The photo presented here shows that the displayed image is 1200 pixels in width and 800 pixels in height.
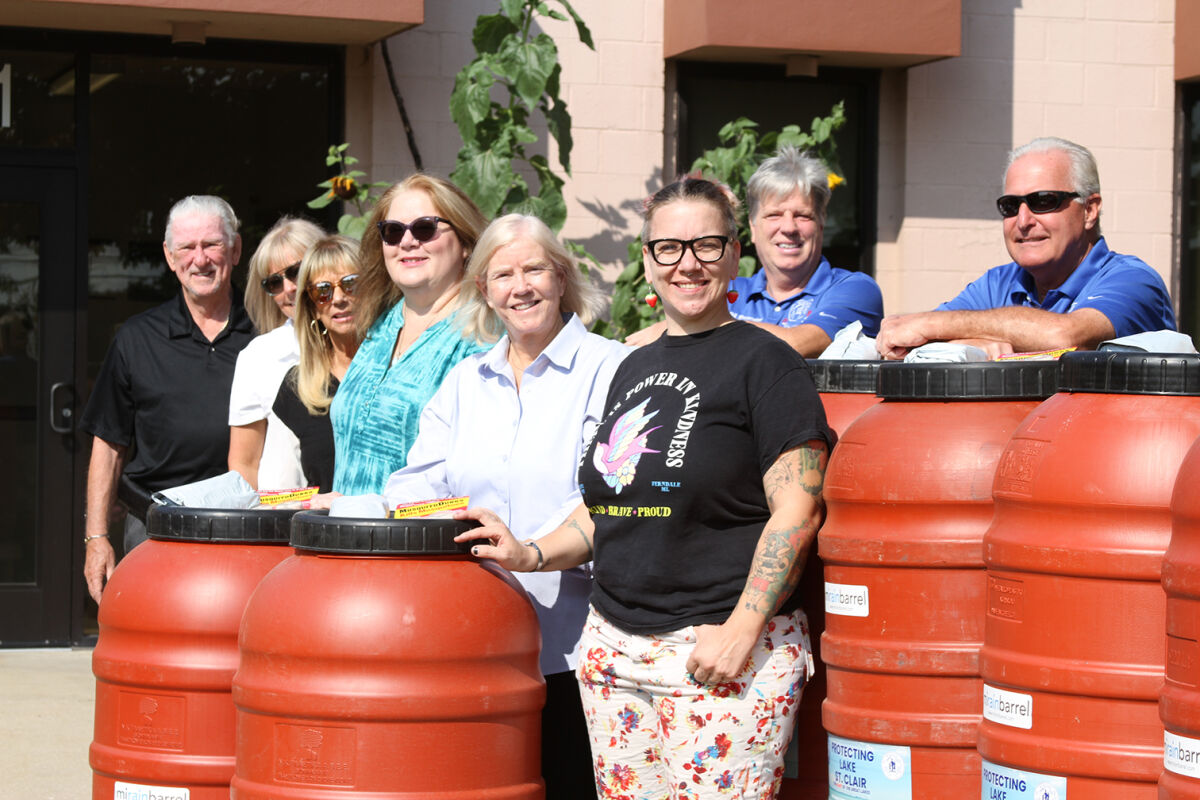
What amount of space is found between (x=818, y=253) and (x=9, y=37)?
4802 millimetres

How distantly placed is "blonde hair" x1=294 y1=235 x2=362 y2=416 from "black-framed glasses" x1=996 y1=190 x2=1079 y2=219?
1858 millimetres

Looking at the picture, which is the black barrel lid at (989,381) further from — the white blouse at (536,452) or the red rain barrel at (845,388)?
the white blouse at (536,452)

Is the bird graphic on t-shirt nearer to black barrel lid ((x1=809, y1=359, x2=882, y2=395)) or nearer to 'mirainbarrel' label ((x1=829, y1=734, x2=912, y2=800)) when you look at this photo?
black barrel lid ((x1=809, y1=359, x2=882, y2=395))

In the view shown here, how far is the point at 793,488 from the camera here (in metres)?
2.89

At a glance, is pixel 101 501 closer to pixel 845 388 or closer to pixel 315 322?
pixel 315 322

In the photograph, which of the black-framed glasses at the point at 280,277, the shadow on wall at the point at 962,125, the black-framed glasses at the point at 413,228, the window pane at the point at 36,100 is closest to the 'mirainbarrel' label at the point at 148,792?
the black-framed glasses at the point at 413,228

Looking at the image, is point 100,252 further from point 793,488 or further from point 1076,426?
point 1076,426

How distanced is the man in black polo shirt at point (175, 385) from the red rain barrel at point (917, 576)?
119 inches

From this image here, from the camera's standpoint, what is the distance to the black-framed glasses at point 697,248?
3.06 meters

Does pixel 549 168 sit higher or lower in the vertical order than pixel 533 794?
higher

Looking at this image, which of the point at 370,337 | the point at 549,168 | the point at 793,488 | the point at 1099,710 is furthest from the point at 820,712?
the point at 549,168

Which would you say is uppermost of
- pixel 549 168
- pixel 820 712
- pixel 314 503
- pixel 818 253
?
pixel 549 168

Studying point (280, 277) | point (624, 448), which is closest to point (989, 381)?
point (624, 448)

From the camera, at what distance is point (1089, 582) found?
95.7 inches
